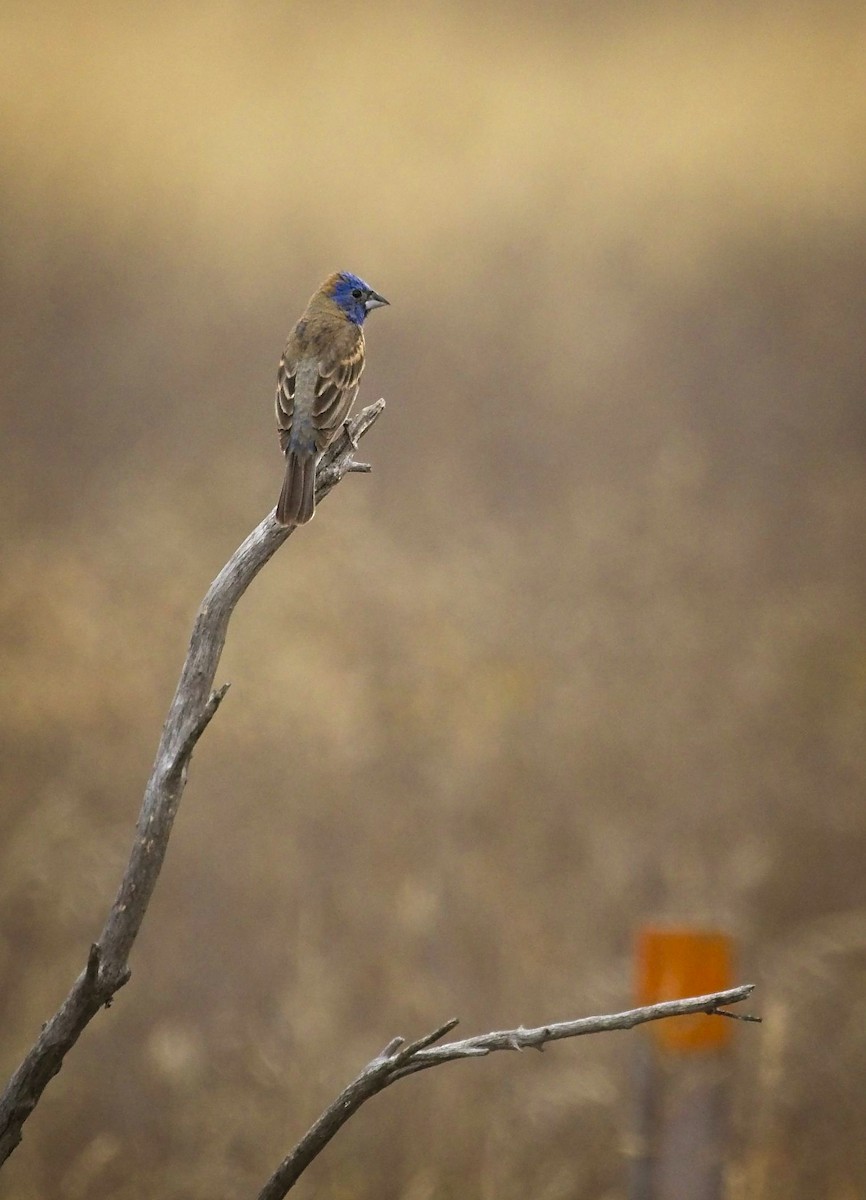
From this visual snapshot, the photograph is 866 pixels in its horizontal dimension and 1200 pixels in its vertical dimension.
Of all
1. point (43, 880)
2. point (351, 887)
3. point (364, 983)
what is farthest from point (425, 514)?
point (43, 880)

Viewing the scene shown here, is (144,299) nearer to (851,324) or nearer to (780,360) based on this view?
(780,360)

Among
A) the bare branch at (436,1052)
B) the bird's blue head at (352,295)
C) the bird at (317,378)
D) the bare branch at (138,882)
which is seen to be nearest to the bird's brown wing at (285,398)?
the bird at (317,378)

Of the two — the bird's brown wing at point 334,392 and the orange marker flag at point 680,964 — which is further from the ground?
the bird's brown wing at point 334,392

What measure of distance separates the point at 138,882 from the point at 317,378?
231cm

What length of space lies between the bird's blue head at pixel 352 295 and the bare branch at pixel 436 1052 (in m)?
3.20

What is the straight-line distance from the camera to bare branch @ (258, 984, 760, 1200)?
1729 mm

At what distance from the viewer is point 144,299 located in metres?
9.62

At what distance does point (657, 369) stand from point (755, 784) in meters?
4.26

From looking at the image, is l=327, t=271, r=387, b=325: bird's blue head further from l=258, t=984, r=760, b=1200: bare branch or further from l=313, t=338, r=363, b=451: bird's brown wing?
l=258, t=984, r=760, b=1200: bare branch

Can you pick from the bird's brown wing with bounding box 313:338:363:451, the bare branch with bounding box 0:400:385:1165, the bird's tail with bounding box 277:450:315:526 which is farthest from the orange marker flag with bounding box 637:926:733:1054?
the bare branch with bounding box 0:400:385:1165

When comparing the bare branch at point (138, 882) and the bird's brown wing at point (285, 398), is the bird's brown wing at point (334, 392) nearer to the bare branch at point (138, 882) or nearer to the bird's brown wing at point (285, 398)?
the bird's brown wing at point (285, 398)

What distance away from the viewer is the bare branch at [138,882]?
71.7 inches

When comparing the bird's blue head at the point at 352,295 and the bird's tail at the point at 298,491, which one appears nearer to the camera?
the bird's tail at the point at 298,491

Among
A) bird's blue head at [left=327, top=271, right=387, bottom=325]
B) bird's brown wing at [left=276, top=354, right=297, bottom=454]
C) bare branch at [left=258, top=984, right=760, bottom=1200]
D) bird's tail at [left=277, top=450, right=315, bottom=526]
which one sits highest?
bird's blue head at [left=327, top=271, right=387, bottom=325]
